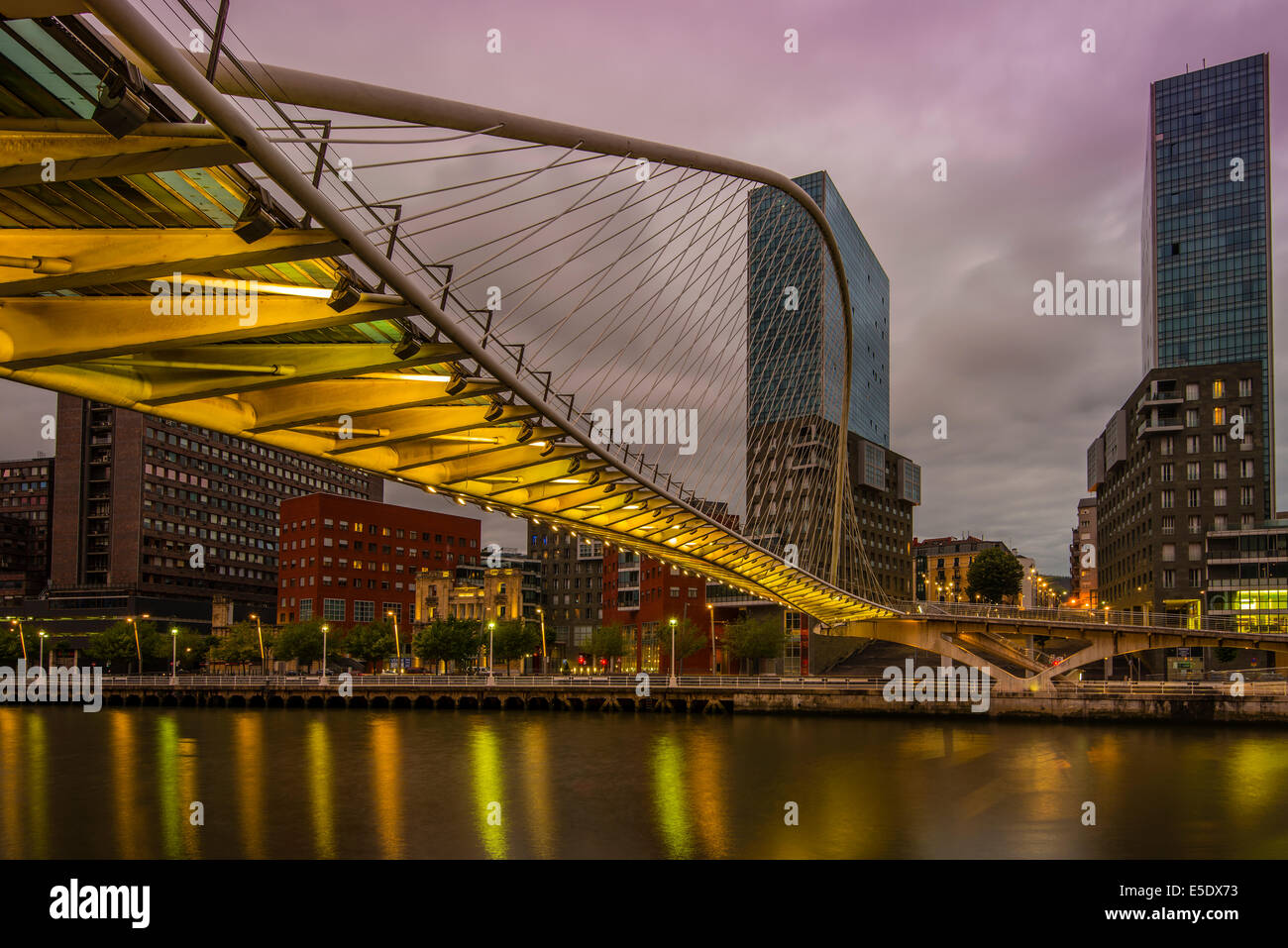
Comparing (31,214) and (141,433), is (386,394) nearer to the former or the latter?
(31,214)

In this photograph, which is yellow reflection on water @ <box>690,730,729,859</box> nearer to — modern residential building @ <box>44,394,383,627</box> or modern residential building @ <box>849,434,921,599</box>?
modern residential building @ <box>849,434,921,599</box>

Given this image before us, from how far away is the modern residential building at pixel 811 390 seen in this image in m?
100

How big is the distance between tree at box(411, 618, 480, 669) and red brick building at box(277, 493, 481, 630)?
69.3ft

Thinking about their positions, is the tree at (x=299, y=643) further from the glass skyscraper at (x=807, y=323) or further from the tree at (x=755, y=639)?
the glass skyscraper at (x=807, y=323)

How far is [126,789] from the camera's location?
1288 inches

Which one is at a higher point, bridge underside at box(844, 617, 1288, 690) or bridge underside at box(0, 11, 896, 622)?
bridge underside at box(0, 11, 896, 622)

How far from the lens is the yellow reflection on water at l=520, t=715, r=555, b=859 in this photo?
2372 centimetres

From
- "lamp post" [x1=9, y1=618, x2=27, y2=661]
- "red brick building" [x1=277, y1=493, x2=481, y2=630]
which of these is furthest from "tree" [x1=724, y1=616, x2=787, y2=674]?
"lamp post" [x1=9, y1=618, x2=27, y2=661]

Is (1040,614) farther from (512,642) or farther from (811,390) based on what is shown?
(811,390)

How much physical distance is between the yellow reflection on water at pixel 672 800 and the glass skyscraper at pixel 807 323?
195 feet

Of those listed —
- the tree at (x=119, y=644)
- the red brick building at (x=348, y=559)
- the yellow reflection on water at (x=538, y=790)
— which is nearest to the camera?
the yellow reflection on water at (x=538, y=790)

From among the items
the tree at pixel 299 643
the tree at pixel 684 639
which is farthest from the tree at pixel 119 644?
the tree at pixel 684 639

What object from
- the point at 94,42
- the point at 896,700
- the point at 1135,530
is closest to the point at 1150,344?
the point at 1135,530

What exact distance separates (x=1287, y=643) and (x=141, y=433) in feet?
378
